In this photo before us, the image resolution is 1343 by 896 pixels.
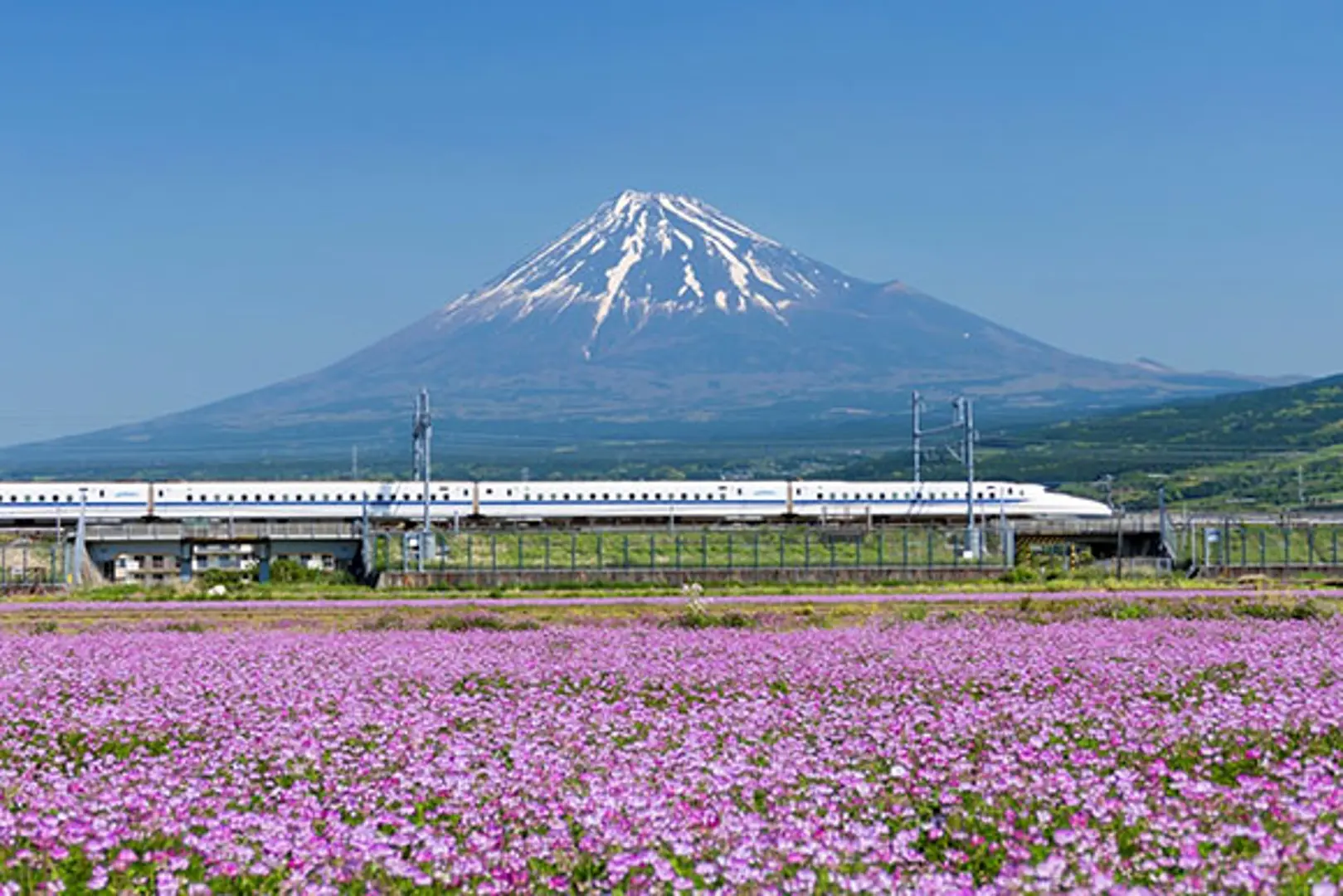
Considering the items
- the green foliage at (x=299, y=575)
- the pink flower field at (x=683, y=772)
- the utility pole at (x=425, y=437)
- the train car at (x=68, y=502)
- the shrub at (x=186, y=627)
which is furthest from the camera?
the train car at (x=68, y=502)

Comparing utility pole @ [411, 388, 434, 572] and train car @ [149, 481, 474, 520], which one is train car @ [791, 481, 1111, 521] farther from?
utility pole @ [411, 388, 434, 572]

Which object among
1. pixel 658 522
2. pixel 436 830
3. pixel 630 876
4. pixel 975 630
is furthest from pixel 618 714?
pixel 658 522

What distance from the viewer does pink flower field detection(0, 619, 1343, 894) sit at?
32.8 feet

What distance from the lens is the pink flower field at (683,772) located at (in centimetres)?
998

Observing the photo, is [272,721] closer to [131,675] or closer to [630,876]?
[131,675]

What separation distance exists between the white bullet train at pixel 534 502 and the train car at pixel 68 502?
0.22 ft

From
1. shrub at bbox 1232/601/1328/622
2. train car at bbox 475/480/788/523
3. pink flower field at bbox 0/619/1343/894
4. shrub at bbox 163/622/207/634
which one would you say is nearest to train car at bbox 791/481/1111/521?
train car at bbox 475/480/788/523

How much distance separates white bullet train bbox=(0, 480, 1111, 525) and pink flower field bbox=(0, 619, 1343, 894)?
7748 cm

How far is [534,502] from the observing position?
330ft

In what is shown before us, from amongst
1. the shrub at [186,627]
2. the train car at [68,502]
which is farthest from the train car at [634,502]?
the shrub at [186,627]

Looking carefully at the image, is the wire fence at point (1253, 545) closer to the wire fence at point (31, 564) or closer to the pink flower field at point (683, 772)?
the wire fence at point (31, 564)

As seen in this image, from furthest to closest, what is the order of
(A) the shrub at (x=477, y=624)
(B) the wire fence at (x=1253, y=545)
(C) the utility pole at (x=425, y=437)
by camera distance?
(C) the utility pole at (x=425, y=437) < (B) the wire fence at (x=1253, y=545) < (A) the shrub at (x=477, y=624)

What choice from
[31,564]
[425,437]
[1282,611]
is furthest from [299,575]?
[1282,611]

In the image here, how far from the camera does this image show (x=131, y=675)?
19844 millimetres
